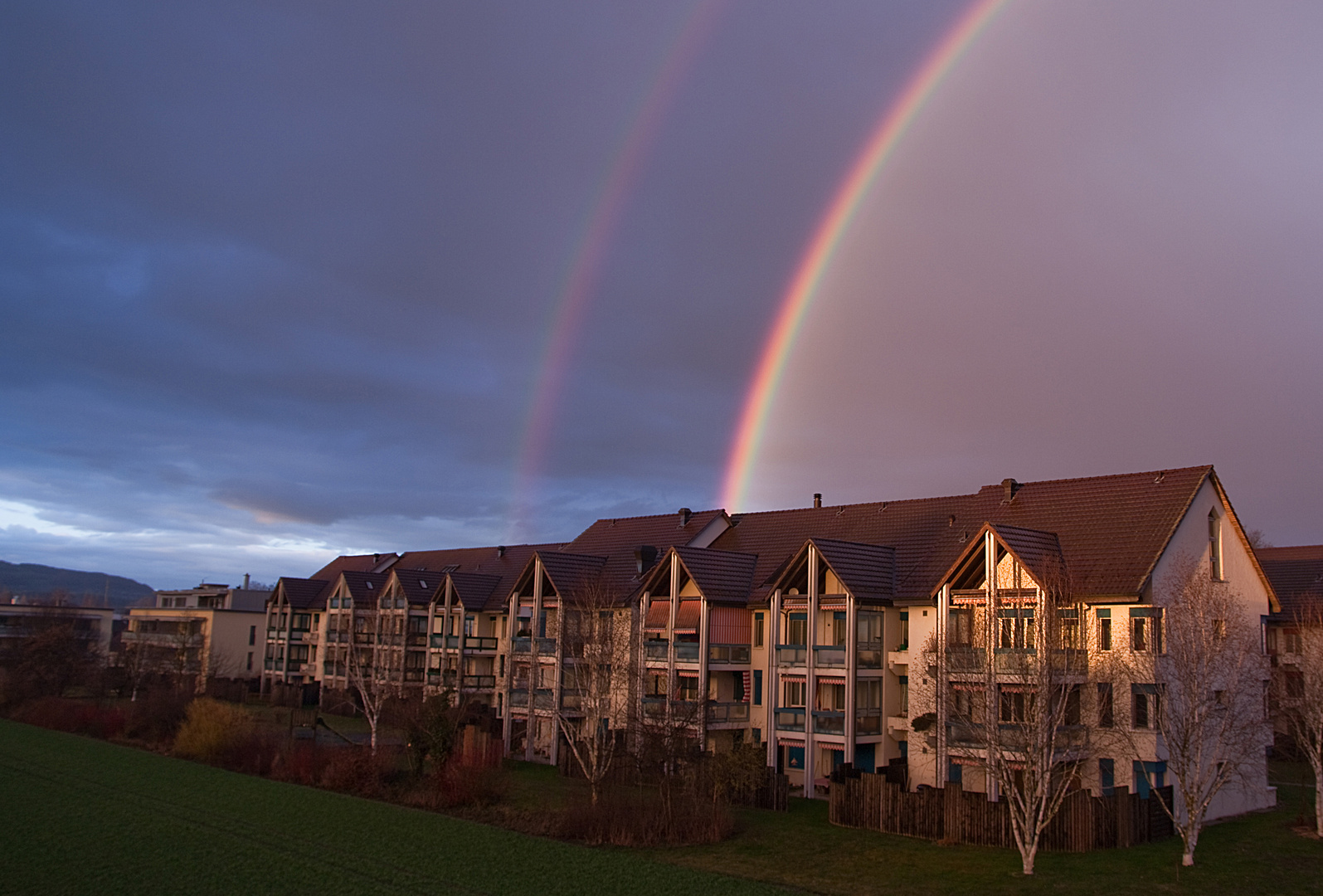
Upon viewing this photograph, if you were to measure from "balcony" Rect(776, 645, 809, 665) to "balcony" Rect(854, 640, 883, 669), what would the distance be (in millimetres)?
2253

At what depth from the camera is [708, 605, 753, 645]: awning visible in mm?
47500

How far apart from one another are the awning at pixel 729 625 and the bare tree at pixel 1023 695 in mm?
11416

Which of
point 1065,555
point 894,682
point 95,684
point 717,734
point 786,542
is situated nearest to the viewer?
point 1065,555

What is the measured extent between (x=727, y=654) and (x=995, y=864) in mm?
19729

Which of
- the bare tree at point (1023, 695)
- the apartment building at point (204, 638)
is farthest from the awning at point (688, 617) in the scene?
the apartment building at point (204, 638)

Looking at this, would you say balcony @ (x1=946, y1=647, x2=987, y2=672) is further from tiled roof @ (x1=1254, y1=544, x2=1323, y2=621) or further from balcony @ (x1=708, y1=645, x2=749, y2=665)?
tiled roof @ (x1=1254, y1=544, x2=1323, y2=621)

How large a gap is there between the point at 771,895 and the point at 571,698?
2944cm

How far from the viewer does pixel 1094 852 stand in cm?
3034

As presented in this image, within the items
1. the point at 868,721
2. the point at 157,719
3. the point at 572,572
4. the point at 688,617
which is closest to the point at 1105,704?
the point at 868,721

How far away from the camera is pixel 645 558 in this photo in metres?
56.5

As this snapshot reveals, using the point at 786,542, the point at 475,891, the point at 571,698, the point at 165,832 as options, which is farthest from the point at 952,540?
the point at 165,832

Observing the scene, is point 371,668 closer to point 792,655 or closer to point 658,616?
point 658,616

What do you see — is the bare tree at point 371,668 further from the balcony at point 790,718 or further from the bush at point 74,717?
→ the balcony at point 790,718

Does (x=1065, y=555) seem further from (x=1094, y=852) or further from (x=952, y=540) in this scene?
(x=1094, y=852)
